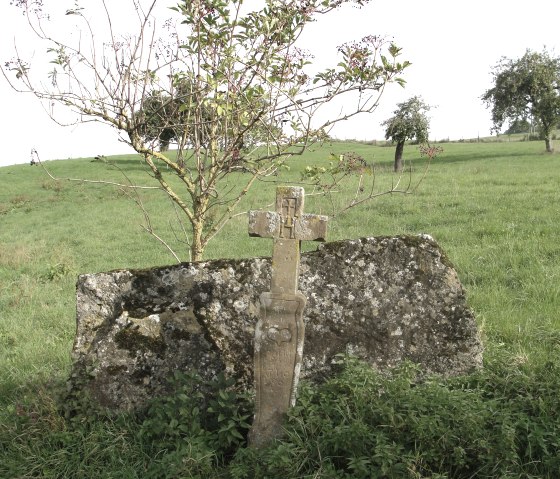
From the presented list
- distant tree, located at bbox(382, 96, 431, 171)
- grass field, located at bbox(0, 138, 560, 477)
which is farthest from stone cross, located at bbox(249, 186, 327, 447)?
distant tree, located at bbox(382, 96, 431, 171)

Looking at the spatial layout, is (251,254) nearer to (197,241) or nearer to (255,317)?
(197,241)

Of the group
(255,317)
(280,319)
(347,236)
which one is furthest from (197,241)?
(347,236)

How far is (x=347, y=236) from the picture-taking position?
12.8m

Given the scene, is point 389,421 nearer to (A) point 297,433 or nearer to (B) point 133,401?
(A) point 297,433

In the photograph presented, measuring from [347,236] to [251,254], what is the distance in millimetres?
2455

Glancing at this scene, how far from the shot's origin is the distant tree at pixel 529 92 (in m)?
36.8

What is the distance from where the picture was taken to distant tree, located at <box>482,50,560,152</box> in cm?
3675

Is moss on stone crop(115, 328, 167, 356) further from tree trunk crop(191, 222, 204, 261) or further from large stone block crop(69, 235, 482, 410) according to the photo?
tree trunk crop(191, 222, 204, 261)

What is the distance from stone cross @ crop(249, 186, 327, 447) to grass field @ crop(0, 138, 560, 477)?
0.78m

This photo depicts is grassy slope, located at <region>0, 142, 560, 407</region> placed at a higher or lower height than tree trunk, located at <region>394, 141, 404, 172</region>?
lower

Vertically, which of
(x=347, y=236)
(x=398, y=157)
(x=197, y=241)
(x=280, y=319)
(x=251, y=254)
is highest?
(x=398, y=157)

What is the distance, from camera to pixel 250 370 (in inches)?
197

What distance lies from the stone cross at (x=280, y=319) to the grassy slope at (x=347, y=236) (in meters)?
1.92

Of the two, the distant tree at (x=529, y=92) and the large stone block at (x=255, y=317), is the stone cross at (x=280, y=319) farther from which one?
the distant tree at (x=529, y=92)
